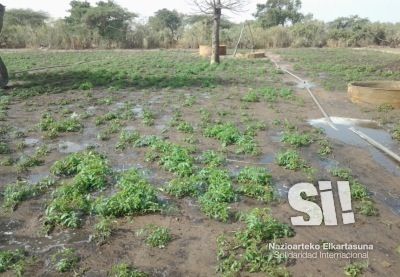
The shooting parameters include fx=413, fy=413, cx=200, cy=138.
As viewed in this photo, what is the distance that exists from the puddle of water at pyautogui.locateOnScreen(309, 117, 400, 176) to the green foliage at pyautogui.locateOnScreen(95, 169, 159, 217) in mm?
3653

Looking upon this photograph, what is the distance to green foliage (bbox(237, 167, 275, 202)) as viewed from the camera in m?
5.26

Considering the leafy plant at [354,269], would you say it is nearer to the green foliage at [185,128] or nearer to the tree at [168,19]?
the green foliage at [185,128]

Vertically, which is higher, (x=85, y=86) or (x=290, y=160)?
(x=85, y=86)

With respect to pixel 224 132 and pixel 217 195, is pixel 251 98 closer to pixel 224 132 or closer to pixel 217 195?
pixel 224 132

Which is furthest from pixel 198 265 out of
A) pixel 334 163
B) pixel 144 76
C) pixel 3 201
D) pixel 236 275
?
pixel 144 76

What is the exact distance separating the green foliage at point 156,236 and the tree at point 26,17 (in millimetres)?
34686

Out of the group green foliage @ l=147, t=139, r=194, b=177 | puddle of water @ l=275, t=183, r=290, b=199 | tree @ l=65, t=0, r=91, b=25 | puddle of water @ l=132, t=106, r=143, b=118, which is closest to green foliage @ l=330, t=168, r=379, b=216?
puddle of water @ l=275, t=183, r=290, b=199

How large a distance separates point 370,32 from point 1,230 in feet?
118

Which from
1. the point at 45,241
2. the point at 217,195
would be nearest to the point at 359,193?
the point at 217,195

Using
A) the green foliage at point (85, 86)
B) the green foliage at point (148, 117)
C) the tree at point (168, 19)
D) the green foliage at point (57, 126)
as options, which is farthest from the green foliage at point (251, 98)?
the tree at point (168, 19)

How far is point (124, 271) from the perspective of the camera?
147 inches

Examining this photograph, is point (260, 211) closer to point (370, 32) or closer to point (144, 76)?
point (144, 76)

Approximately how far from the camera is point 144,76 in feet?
50.2

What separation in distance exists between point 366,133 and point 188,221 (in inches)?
203
